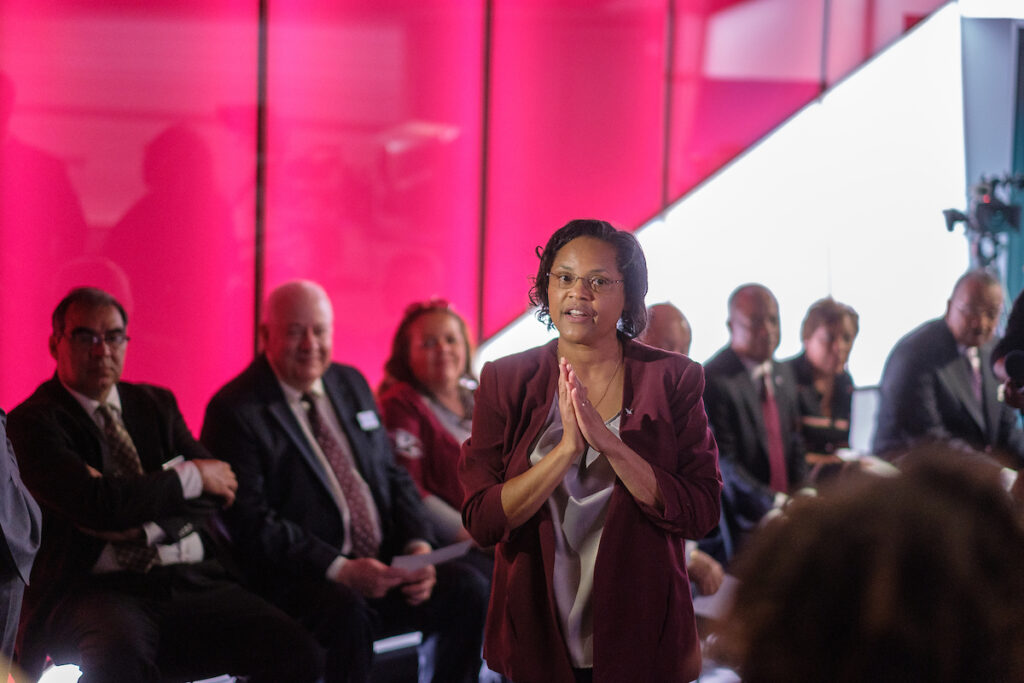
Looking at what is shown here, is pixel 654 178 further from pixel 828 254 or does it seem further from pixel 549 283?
pixel 549 283

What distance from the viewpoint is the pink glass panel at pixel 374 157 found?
4500 millimetres

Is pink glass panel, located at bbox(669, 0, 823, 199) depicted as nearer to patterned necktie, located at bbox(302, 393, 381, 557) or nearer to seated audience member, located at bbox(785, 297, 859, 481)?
seated audience member, located at bbox(785, 297, 859, 481)

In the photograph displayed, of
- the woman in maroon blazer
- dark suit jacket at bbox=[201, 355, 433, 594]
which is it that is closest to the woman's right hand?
the woman in maroon blazer

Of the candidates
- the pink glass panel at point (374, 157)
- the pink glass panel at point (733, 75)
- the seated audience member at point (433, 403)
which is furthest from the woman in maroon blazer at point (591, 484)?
the pink glass panel at point (733, 75)

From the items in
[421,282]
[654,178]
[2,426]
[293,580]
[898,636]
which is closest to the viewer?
[898,636]

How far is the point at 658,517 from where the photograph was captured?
1.87 m

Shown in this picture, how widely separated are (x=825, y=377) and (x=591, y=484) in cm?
294

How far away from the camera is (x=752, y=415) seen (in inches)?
162

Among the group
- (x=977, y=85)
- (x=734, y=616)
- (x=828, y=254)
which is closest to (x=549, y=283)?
(x=734, y=616)

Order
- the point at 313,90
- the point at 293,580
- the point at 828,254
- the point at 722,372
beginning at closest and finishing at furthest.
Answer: the point at 293,580 < the point at 722,372 < the point at 313,90 < the point at 828,254

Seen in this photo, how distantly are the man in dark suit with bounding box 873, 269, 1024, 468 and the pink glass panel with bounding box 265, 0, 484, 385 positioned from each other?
2.16 metres

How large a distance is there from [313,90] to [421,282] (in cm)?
108

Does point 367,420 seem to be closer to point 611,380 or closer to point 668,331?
point 668,331

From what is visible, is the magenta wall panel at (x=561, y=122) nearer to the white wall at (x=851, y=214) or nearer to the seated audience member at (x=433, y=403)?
the white wall at (x=851, y=214)
